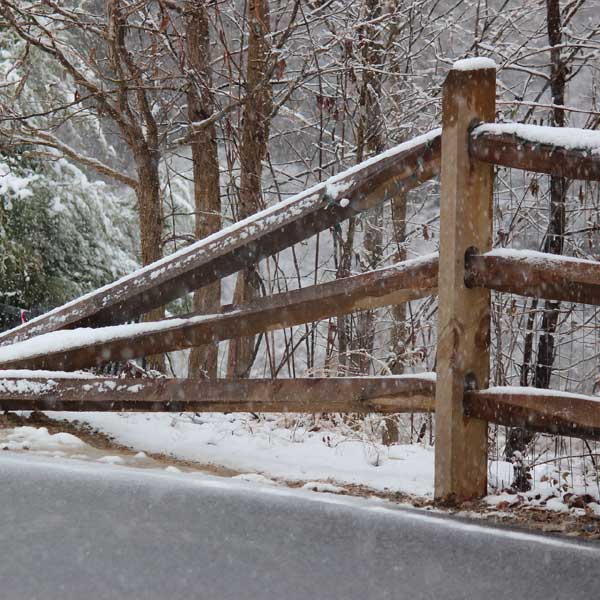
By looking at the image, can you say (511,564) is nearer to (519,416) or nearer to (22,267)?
(519,416)

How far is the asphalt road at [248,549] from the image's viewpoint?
6.25 feet

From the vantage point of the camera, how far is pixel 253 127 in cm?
776

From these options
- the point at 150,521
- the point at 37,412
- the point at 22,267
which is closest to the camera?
the point at 150,521

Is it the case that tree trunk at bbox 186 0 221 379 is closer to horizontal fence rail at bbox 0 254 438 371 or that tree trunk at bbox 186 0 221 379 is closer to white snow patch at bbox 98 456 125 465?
horizontal fence rail at bbox 0 254 438 371

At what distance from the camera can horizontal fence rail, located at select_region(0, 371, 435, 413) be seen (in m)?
3.13

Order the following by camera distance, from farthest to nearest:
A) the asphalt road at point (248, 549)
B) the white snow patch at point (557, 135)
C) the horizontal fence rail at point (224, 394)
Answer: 1. the horizontal fence rail at point (224, 394)
2. the white snow patch at point (557, 135)
3. the asphalt road at point (248, 549)

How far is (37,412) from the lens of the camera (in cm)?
442

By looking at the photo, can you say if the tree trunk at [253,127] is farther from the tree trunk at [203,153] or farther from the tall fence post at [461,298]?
the tall fence post at [461,298]

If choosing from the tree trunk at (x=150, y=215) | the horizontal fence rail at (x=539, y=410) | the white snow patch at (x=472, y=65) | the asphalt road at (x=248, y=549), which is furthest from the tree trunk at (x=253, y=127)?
the asphalt road at (x=248, y=549)

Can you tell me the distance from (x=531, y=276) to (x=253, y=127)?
17.3 feet

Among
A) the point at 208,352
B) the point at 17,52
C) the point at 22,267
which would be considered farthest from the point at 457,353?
the point at 17,52

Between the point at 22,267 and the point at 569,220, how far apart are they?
675 cm

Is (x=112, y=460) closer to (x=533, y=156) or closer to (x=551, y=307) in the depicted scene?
(x=533, y=156)

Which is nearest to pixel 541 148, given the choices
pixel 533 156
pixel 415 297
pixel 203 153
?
pixel 533 156
